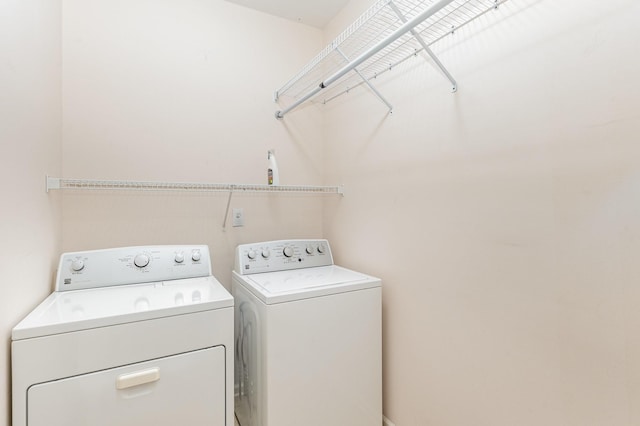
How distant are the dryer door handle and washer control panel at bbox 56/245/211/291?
1.95 ft

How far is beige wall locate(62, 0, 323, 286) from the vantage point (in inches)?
64.9

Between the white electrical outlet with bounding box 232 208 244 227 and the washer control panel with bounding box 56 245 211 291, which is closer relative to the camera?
the washer control panel with bounding box 56 245 211 291

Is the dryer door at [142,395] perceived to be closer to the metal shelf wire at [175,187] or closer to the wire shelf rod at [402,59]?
the metal shelf wire at [175,187]

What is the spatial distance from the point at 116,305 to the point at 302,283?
2.67ft

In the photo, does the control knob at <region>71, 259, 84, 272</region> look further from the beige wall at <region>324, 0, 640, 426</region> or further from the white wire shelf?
the beige wall at <region>324, 0, 640, 426</region>

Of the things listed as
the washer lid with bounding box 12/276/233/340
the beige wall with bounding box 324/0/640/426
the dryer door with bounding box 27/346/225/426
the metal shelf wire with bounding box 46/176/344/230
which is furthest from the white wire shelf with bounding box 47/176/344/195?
the dryer door with bounding box 27/346/225/426

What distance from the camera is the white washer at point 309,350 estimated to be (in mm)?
1366

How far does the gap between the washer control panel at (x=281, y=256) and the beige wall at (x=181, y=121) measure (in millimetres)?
211

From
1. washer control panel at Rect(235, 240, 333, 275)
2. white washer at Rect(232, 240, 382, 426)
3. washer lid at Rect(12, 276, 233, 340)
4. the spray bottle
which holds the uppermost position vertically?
the spray bottle

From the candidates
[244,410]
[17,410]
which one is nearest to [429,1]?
[17,410]

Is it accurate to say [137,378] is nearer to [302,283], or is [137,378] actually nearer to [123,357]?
[123,357]

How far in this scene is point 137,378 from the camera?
3.53 feet

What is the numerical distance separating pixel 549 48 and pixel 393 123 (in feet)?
2.49

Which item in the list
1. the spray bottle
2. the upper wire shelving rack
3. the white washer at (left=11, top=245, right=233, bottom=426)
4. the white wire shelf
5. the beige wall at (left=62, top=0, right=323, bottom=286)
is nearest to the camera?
the white washer at (left=11, top=245, right=233, bottom=426)
